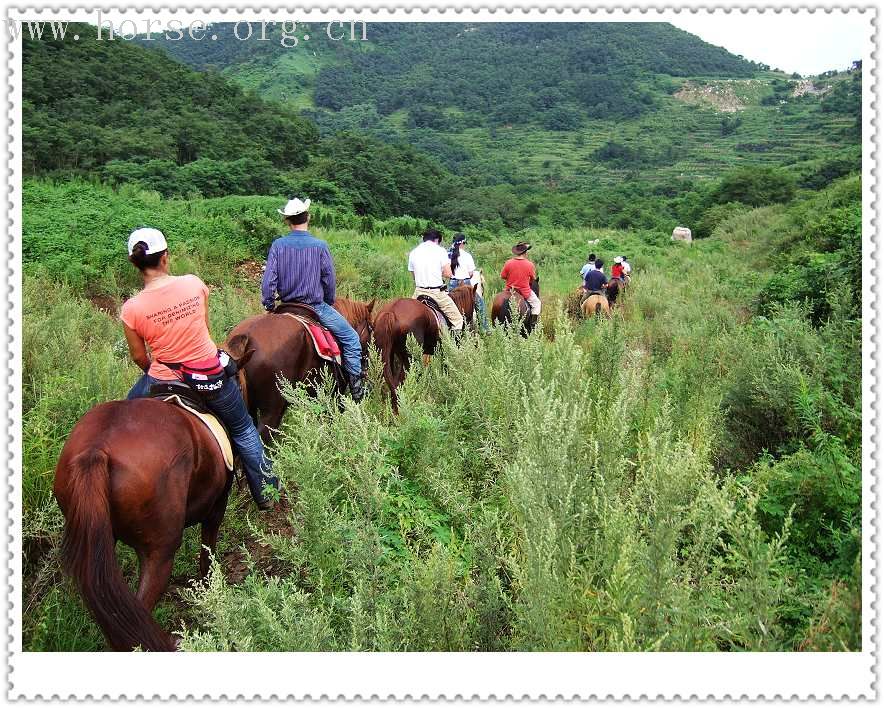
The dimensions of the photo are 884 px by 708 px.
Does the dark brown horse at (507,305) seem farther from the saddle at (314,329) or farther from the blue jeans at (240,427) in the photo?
the blue jeans at (240,427)

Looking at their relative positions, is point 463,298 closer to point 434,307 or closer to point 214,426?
point 434,307

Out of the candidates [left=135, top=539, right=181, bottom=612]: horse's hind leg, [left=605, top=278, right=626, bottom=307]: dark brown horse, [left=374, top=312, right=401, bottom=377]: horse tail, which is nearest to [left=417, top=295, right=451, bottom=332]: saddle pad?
[left=374, top=312, right=401, bottom=377]: horse tail

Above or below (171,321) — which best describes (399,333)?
below

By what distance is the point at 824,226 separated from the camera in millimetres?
15734

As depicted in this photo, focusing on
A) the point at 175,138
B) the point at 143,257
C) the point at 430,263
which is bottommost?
the point at 430,263

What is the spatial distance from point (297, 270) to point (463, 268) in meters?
5.31

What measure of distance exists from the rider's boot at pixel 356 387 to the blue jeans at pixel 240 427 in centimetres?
211

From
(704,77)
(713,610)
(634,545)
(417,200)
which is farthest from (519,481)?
(704,77)

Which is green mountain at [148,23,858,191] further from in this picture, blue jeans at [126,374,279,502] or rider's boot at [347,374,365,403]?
blue jeans at [126,374,279,502]

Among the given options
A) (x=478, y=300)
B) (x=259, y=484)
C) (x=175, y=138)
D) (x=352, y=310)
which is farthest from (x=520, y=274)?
(x=175, y=138)

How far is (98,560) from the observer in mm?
3135

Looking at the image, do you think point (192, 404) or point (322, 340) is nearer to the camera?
point (192, 404)

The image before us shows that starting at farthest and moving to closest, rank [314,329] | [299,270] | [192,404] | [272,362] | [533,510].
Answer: [299,270] < [314,329] < [272,362] < [192,404] < [533,510]
